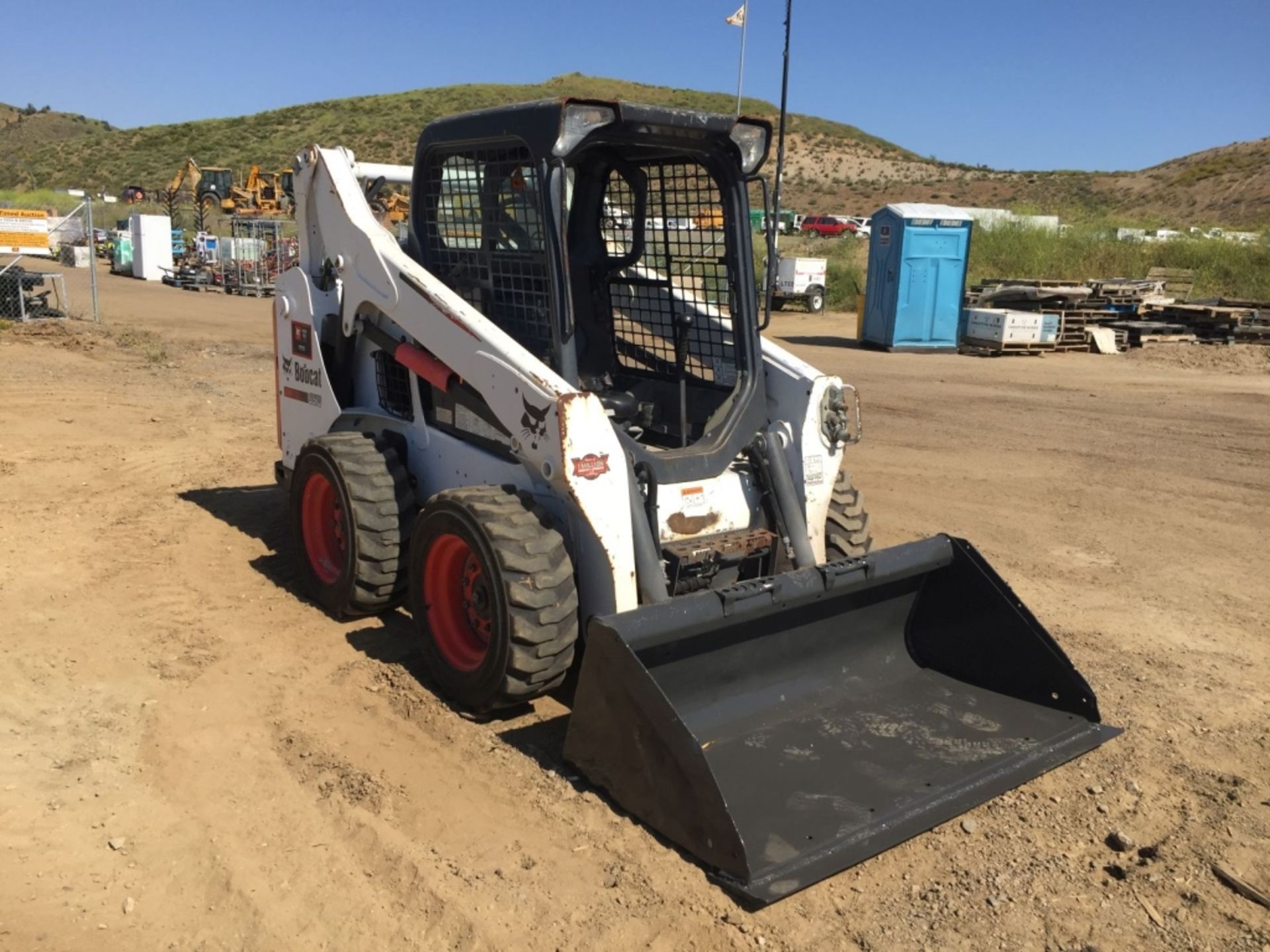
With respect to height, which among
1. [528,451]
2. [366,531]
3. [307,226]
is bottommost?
[366,531]

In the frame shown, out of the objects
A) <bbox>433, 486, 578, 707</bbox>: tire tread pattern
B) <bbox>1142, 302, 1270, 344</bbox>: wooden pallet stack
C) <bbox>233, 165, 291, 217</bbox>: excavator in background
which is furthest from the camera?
<bbox>233, 165, 291, 217</bbox>: excavator in background

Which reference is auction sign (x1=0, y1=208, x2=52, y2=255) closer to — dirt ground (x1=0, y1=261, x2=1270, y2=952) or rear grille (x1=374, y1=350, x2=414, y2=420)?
dirt ground (x1=0, y1=261, x2=1270, y2=952)

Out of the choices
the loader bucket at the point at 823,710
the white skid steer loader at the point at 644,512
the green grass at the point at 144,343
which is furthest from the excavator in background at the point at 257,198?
the loader bucket at the point at 823,710

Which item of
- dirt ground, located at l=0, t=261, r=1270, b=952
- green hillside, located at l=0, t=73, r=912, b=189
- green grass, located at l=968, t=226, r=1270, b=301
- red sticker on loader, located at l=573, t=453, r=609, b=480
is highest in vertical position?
green hillside, located at l=0, t=73, r=912, b=189

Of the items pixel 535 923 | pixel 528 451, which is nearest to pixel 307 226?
pixel 528 451

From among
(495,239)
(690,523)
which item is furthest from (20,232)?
(690,523)

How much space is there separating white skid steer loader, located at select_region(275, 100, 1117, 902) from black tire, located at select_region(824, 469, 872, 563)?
0.04ft

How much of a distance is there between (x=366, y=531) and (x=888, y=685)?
2.49 m

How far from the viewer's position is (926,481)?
8.81m

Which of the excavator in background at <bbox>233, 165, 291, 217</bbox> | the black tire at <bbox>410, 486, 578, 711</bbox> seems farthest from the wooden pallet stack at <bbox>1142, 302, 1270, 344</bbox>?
the excavator in background at <bbox>233, 165, 291, 217</bbox>

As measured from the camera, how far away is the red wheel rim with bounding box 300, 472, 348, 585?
5605 mm

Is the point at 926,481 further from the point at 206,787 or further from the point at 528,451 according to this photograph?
the point at 206,787

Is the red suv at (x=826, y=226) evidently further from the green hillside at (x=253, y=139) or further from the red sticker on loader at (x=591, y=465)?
the red sticker on loader at (x=591, y=465)

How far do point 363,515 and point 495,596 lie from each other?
1.27 m
